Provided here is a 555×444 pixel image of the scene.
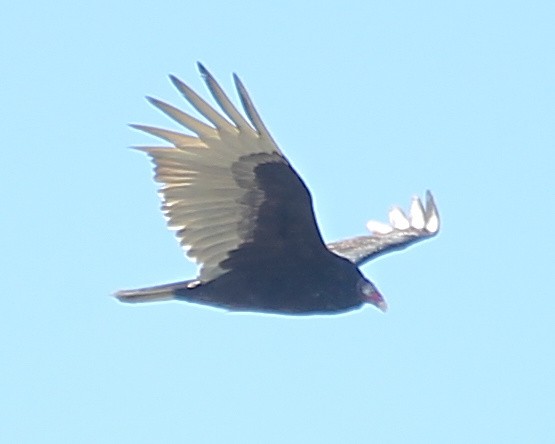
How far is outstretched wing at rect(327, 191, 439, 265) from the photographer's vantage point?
13.1m

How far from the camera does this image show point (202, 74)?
10.4 metres

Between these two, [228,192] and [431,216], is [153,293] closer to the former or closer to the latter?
[228,192]

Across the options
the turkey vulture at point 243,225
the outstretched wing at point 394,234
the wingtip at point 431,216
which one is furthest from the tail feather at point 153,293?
the wingtip at point 431,216

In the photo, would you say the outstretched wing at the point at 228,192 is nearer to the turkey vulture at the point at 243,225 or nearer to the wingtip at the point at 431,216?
the turkey vulture at the point at 243,225

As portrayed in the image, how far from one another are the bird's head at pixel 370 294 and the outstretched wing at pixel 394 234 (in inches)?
→ 26.9

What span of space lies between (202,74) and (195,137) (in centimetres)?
70

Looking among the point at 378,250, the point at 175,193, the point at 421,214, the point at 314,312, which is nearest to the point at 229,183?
the point at 175,193

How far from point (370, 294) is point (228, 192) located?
129cm

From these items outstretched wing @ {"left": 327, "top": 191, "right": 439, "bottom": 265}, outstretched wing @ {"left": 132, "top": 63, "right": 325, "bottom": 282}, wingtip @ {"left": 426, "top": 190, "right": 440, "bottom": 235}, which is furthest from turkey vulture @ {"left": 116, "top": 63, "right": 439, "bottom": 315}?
wingtip @ {"left": 426, "top": 190, "right": 440, "bottom": 235}

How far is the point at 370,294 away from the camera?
38.7ft

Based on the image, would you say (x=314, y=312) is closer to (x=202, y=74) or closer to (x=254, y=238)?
(x=254, y=238)

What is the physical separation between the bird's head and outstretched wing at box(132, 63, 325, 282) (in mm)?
489

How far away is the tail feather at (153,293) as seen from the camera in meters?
11.5

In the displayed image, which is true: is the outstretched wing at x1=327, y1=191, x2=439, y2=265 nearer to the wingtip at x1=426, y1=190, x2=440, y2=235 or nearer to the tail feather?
the wingtip at x1=426, y1=190, x2=440, y2=235
